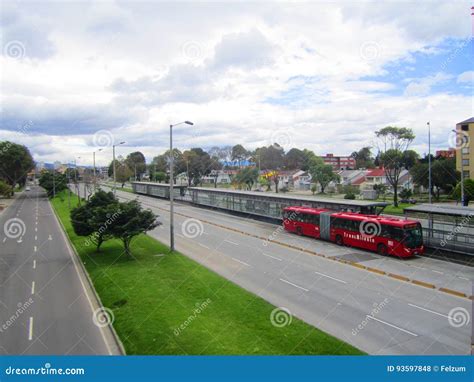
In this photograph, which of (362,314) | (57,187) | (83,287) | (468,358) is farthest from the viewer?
(57,187)

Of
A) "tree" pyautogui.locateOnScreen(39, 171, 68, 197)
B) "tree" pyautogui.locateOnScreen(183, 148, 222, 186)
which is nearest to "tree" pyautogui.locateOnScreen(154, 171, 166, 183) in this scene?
"tree" pyautogui.locateOnScreen(183, 148, 222, 186)

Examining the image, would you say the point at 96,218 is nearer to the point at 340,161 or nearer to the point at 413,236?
the point at 413,236

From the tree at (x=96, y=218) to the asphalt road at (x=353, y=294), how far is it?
4701 millimetres

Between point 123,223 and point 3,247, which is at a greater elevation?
point 123,223

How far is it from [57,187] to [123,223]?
57236 millimetres

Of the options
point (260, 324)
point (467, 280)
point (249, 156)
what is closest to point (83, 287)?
point (260, 324)

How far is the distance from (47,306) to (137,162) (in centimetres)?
12376

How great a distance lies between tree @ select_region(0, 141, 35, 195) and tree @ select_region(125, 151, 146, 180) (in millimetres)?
50999

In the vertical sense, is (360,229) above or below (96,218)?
below

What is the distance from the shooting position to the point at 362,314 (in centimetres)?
1370

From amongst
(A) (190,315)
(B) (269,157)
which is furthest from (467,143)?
(B) (269,157)

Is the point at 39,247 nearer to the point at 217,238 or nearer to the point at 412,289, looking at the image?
the point at 217,238

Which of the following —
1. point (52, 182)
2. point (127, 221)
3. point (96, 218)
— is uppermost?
point (52, 182)

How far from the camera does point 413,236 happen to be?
2225cm
